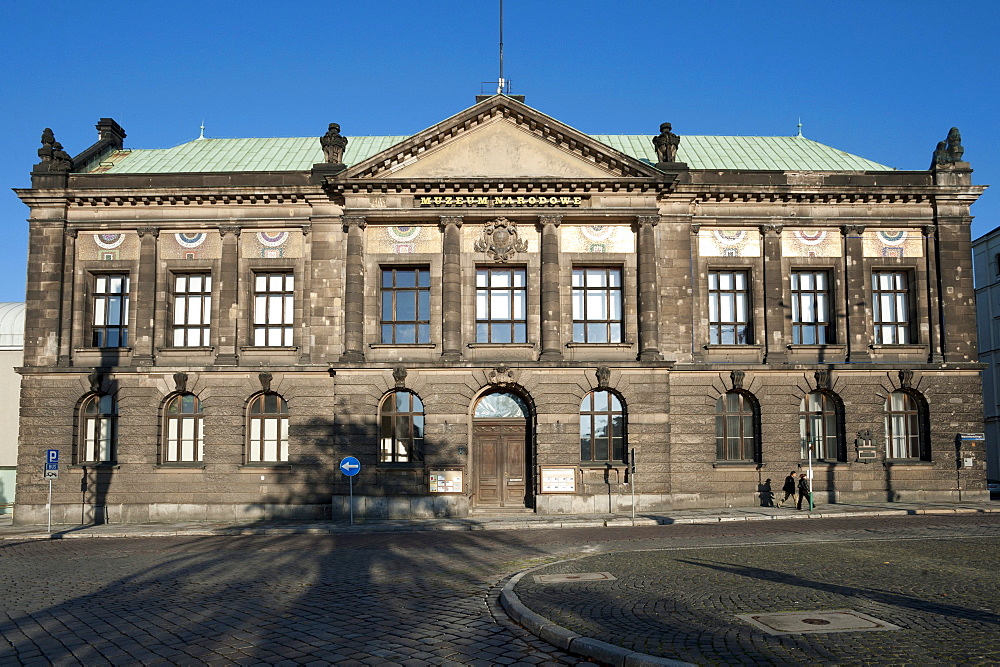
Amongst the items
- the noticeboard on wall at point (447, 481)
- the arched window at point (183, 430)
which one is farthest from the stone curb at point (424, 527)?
the arched window at point (183, 430)

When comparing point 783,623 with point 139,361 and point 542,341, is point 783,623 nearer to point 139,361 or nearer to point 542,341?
point 542,341

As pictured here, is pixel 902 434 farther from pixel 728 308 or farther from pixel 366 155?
pixel 366 155

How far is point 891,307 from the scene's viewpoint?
34.8 metres

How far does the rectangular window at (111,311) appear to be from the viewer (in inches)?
1350

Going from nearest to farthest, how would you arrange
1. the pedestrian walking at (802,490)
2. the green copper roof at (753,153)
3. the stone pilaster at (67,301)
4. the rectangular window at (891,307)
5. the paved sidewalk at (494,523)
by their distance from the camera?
the paved sidewalk at (494,523), the pedestrian walking at (802,490), the stone pilaster at (67,301), the rectangular window at (891,307), the green copper roof at (753,153)

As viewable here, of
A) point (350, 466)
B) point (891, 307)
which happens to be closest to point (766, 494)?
point (891, 307)

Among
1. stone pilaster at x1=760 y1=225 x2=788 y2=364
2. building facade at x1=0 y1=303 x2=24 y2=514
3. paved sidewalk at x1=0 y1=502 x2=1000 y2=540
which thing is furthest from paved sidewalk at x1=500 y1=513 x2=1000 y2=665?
building facade at x1=0 y1=303 x2=24 y2=514

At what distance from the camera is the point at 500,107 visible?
33.0 meters

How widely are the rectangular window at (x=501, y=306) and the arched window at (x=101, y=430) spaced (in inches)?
614

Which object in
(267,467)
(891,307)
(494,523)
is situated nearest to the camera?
(494,523)

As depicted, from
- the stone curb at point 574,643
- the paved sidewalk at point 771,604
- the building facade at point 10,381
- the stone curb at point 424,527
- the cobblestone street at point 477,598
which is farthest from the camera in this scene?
the building facade at point 10,381

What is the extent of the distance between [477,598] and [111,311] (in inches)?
1059

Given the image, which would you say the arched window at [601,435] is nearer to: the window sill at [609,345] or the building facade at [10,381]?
the window sill at [609,345]

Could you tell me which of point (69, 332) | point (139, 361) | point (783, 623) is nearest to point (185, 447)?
point (139, 361)
